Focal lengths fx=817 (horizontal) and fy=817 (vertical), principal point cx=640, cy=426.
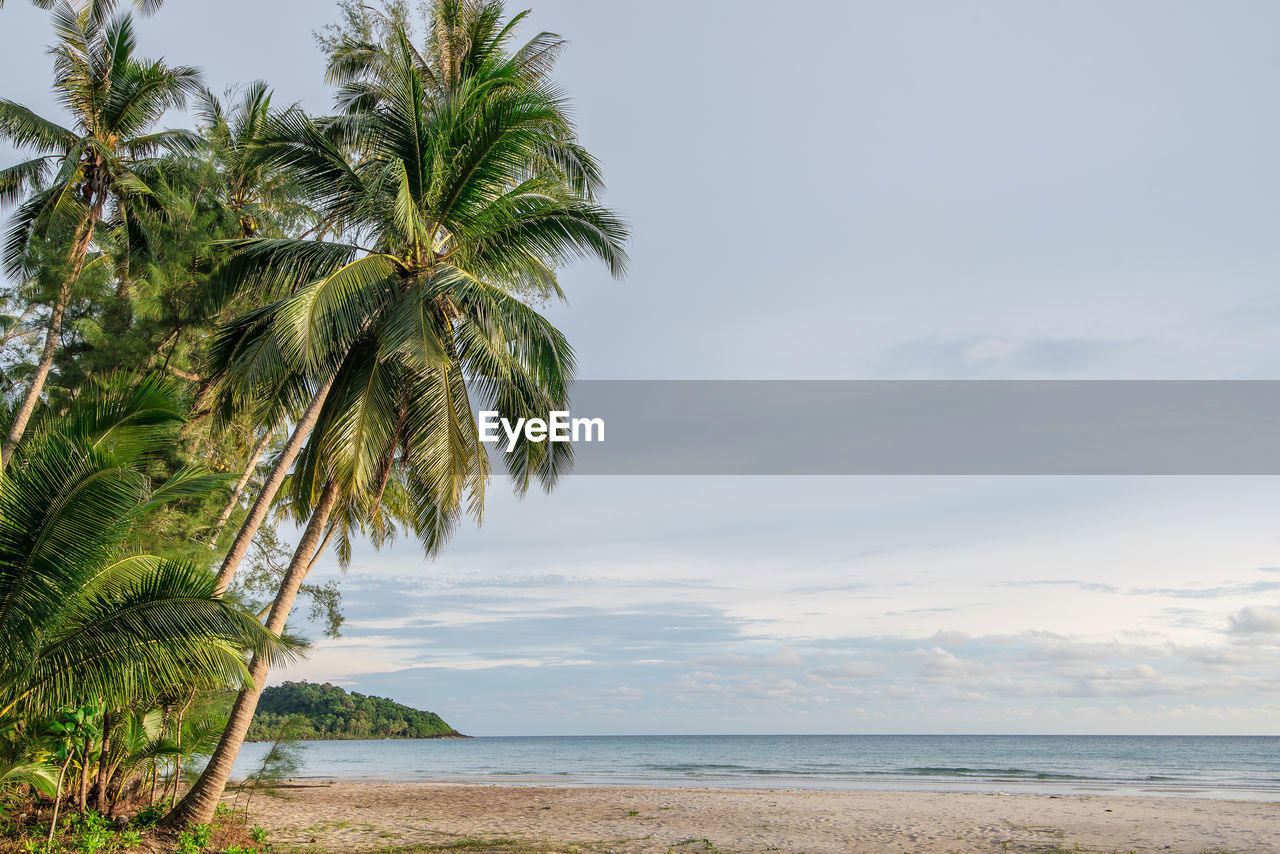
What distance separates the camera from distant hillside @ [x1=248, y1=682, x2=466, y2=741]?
50031mm

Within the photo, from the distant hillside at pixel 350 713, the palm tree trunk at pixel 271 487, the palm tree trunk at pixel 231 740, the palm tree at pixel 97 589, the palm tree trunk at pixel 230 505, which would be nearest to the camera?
the palm tree at pixel 97 589

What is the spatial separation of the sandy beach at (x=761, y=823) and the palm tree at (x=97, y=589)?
4.17m

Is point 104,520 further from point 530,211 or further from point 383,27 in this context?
point 383,27

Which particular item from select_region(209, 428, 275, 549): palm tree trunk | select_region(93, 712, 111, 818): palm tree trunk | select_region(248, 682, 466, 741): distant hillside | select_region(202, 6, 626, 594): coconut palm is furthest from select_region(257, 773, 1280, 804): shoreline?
select_region(248, 682, 466, 741): distant hillside

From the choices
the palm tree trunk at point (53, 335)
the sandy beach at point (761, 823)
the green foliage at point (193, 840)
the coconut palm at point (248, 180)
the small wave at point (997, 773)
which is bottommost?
the small wave at point (997, 773)

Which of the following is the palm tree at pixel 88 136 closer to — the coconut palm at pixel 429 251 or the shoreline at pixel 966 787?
the coconut palm at pixel 429 251

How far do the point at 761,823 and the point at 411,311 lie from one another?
9466mm

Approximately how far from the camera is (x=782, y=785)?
24.1 metres

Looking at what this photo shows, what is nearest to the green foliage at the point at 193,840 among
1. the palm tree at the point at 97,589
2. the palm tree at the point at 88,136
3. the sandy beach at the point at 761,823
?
the sandy beach at the point at 761,823

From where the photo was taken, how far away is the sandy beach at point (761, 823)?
10.3 metres

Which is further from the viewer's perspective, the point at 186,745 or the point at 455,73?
the point at 455,73

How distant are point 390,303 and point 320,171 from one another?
231 centimetres

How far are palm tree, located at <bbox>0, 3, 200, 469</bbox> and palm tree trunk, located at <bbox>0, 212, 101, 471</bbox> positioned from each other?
26mm

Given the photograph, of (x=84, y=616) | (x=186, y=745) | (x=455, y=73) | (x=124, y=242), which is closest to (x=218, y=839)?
(x=186, y=745)
